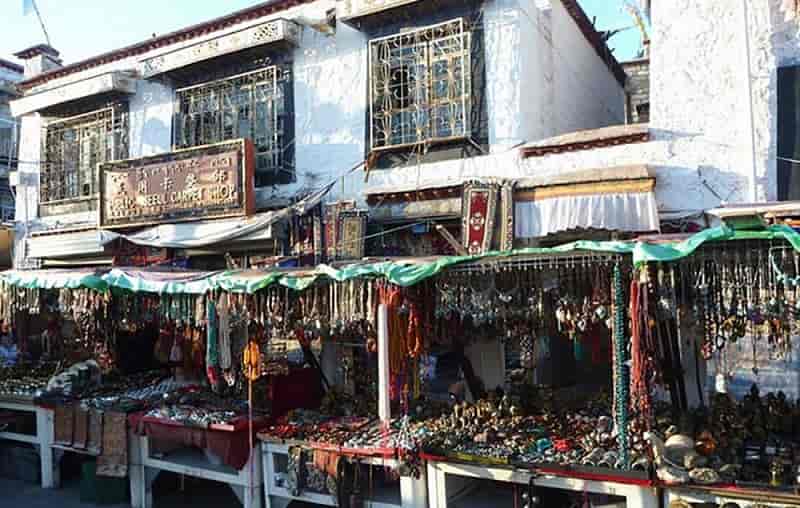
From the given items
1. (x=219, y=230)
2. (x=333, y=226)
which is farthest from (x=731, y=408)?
(x=219, y=230)

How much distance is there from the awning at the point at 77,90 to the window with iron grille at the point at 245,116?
1360 millimetres

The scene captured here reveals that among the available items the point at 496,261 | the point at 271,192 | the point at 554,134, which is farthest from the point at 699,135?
the point at 271,192

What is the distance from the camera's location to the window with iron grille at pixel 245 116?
11.1 m

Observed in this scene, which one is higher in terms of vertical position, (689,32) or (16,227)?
(689,32)

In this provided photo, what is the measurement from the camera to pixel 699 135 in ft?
26.4

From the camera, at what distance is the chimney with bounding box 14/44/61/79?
15.5 meters

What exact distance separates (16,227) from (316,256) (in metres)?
9.11

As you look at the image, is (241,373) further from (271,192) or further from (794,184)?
(794,184)

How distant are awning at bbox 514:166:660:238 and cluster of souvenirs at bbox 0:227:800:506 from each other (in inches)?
55.6

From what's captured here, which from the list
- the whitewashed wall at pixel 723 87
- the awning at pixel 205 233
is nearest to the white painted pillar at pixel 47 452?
the awning at pixel 205 233

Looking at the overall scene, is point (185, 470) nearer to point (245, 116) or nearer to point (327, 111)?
point (327, 111)

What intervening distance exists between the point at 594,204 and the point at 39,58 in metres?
14.2

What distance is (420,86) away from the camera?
32.5 ft

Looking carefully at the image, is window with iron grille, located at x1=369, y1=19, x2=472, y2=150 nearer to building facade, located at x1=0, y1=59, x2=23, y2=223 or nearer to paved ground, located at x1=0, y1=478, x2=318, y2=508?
paved ground, located at x1=0, y1=478, x2=318, y2=508
